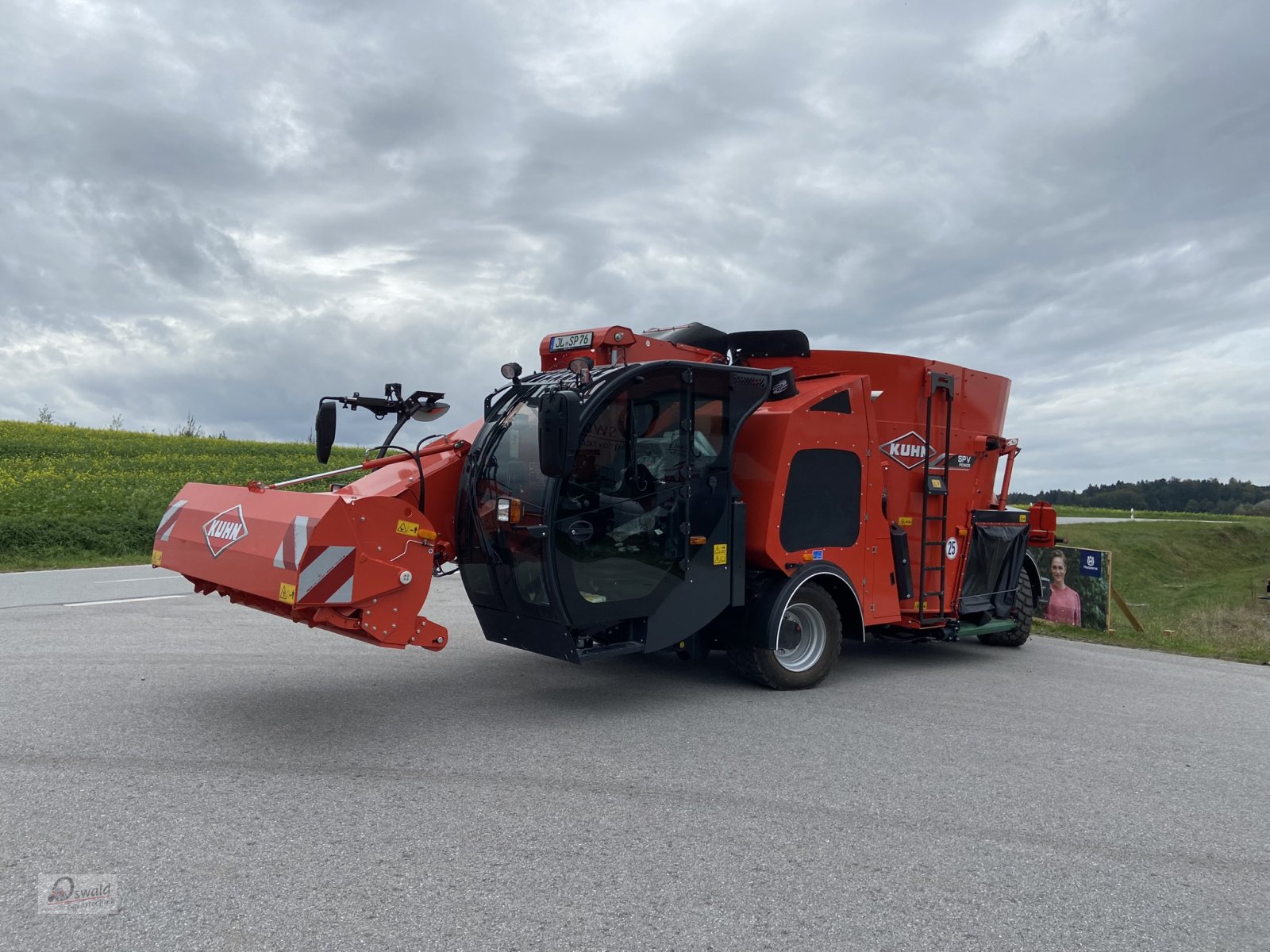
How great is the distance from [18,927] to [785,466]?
5.17 m

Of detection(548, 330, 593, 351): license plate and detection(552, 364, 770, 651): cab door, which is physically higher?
detection(548, 330, 593, 351): license plate

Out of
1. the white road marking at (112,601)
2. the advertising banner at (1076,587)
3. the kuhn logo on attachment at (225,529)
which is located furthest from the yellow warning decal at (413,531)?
the advertising banner at (1076,587)

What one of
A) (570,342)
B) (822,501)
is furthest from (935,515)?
(570,342)

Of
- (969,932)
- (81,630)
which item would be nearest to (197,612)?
(81,630)

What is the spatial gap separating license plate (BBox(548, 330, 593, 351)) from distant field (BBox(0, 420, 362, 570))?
12.0 m

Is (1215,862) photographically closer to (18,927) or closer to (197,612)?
(18,927)

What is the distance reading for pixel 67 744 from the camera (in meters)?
5.12

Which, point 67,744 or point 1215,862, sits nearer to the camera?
point 1215,862

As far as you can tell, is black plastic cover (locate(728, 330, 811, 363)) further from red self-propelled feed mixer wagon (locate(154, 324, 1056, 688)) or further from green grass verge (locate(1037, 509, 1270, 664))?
green grass verge (locate(1037, 509, 1270, 664))

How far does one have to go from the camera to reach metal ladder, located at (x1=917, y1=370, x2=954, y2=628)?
8.41 metres

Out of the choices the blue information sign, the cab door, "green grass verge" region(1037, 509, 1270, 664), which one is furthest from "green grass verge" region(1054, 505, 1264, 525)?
the cab door

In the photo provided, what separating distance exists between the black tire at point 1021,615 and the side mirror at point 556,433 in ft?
20.1

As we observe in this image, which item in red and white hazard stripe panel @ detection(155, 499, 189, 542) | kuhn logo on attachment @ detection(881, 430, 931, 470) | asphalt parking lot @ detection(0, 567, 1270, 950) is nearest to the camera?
asphalt parking lot @ detection(0, 567, 1270, 950)

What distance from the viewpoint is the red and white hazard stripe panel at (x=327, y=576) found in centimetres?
517
